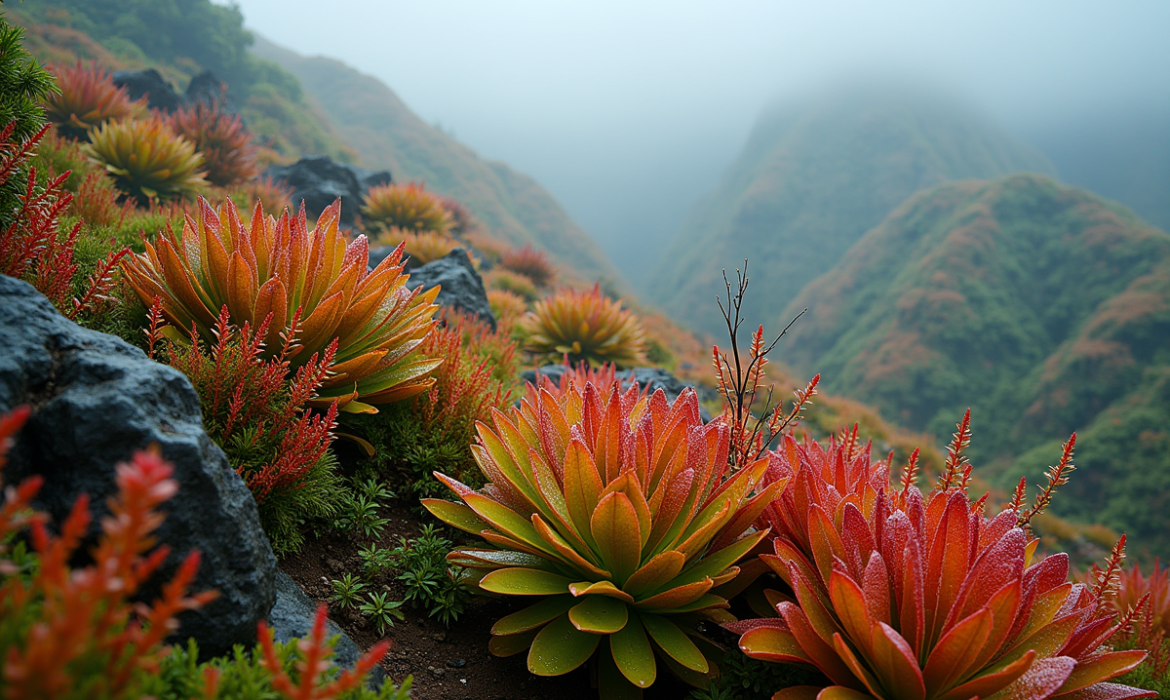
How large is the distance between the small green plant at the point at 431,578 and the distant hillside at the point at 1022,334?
2008 centimetres

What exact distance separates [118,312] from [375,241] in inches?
336

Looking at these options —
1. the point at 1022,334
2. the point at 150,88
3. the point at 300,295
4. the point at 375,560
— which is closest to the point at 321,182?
the point at 150,88

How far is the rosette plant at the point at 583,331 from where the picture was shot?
615 cm

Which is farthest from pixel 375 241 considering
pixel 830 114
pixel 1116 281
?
pixel 830 114

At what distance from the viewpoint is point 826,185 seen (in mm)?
61281

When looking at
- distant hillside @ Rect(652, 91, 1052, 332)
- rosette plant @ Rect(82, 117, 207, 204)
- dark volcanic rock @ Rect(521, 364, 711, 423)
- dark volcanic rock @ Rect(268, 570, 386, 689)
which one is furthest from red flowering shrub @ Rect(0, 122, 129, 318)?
distant hillside @ Rect(652, 91, 1052, 332)

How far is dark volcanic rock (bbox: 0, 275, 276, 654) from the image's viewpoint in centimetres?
123

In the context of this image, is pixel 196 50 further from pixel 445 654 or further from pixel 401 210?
pixel 445 654

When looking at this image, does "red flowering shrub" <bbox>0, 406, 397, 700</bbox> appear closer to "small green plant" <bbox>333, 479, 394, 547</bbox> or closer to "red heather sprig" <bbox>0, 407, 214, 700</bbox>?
"red heather sprig" <bbox>0, 407, 214, 700</bbox>

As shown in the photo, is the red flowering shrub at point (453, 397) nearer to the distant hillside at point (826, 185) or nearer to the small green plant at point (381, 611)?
the small green plant at point (381, 611)

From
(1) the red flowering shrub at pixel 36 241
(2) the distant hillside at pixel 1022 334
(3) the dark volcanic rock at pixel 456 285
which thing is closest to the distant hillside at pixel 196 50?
(3) the dark volcanic rock at pixel 456 285

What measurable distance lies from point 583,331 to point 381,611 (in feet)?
14.5

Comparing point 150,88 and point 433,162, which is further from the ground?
point 433,162

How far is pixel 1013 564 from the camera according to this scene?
1630 mm
